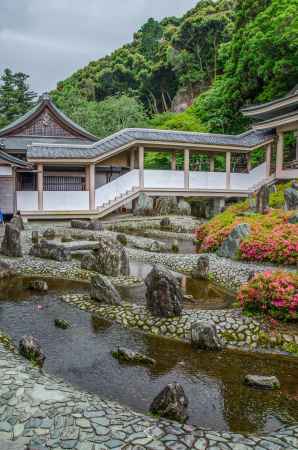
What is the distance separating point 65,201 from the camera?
22656 mm

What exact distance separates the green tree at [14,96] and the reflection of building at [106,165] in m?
23.6

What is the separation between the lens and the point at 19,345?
703cm

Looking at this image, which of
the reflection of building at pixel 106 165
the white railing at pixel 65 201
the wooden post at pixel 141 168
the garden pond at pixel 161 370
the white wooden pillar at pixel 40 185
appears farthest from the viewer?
the wooden post at pixel 141 168

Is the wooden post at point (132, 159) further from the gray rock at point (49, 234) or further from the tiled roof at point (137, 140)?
the gray rock at point (49, 234)

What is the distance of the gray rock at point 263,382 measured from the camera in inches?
238

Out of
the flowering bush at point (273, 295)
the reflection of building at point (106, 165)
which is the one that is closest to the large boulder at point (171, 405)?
the flowering bush at point (273, 295)

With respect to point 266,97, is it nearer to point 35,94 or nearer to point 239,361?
point 239,361

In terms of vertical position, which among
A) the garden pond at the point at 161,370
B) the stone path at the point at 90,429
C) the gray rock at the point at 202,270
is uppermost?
the gray rock at the point at 202,270

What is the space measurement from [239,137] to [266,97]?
5845 mm

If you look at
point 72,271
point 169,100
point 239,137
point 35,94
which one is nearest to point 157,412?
point 72,271

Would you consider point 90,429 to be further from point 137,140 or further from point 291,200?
point 137,140

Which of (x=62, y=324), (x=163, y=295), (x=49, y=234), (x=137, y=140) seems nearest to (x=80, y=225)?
(x=49, y=234)

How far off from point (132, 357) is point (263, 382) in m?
2.28

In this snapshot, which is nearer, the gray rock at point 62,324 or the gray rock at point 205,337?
the gray rock at point 205,337
